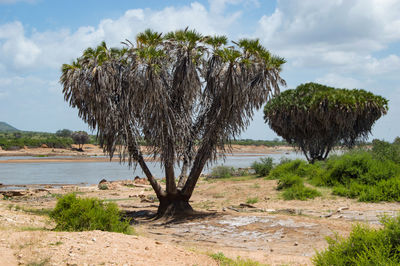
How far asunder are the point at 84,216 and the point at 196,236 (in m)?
3.28

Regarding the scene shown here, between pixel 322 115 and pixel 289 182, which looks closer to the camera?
pixel 289 182

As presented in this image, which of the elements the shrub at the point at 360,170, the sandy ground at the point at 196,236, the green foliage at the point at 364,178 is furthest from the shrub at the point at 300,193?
the shrub at the point at 360,170

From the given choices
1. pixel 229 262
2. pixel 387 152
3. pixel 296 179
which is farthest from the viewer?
pixel 387 152

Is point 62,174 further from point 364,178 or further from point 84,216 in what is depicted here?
point 84,216

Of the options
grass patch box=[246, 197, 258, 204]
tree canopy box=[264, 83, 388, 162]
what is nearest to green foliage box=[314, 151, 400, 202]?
grass patch box=[246, 197, 258, 204]

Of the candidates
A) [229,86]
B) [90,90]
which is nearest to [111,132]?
[90,90]

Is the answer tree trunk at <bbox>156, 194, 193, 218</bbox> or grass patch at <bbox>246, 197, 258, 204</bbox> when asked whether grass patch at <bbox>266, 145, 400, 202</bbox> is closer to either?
grass patch at <bbox>246, 197, 258, 204</bbox>

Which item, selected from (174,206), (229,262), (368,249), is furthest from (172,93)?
(368,249)

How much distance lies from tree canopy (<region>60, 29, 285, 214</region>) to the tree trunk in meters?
0.04

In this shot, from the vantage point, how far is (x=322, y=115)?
3123cm

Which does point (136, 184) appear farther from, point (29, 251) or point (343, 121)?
point (29, 251)

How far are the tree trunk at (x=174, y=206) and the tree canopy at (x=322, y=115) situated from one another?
20.2m

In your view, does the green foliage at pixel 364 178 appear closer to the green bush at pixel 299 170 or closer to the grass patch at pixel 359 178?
the grass patch at pixel 359 178

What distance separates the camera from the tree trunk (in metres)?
14.0
